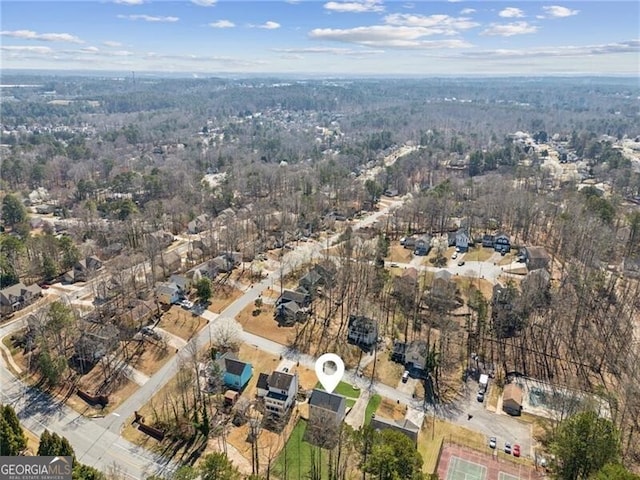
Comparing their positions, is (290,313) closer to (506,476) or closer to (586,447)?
(506,476)

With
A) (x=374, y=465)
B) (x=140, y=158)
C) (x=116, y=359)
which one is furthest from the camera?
(x=140, y=158)

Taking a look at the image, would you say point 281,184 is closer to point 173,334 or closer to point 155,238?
point 155,238

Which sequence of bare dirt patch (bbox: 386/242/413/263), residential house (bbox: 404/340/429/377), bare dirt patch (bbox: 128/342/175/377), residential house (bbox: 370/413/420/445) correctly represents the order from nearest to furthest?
residential house (bbox: 370/413/420/445), residential house (bbox: 404/340/429/377), bare dirt patch (bbox: 128/342/175/377), bare dirt patch (bbox: 386/242/413/263)

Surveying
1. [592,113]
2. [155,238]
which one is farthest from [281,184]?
[592,113]

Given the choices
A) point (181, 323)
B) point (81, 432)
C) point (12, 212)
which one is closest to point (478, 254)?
point (181, 323)

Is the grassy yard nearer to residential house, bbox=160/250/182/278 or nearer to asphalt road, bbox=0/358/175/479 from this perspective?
residential house, bbox=160/250/182/278

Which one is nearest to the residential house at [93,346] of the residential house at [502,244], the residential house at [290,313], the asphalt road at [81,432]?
the asphalt road at [81,432]

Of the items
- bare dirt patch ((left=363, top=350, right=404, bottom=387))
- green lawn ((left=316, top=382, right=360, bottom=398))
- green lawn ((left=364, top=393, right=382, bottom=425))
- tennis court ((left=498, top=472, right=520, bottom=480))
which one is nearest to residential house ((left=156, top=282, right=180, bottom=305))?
green lawn ((left=316, top=382, right=360, bottom=398))
